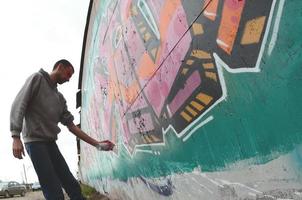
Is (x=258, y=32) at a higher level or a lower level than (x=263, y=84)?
higher

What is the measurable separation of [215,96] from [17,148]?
204cm

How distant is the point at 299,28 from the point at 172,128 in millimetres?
1964

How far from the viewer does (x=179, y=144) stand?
327 centimetres

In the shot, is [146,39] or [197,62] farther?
[146,39]

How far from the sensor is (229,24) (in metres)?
2.14

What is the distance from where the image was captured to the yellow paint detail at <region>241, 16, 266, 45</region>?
1.81 metres

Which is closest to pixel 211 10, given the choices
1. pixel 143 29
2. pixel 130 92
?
pixel 143 29

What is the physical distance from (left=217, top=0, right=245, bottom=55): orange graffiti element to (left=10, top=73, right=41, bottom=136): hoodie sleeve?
2.21m

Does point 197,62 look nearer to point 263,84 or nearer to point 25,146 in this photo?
point 263,84

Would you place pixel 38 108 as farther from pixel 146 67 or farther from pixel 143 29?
pixel 143 29

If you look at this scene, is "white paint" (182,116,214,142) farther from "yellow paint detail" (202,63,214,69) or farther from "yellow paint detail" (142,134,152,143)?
"yellow paint detail" (142,134,152,143)

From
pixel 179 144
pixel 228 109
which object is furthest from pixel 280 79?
pixel 179 144

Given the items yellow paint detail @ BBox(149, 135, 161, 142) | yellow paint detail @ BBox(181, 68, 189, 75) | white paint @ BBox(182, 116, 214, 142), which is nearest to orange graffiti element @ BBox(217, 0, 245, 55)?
white paint @ BBox(182, 116, 214, 142)

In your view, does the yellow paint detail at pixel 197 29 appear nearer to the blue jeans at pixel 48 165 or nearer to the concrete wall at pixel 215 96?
the concrete wall at pixel 215 96
